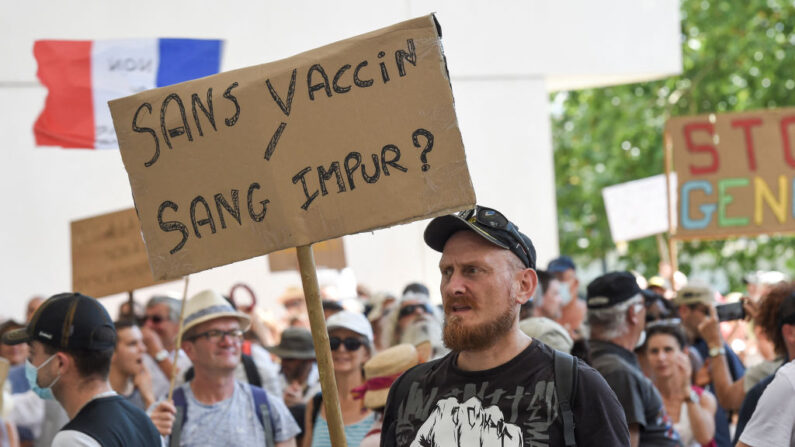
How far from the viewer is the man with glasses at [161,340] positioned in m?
7.63

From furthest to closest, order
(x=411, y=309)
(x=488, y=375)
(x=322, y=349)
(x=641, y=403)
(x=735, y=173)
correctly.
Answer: (x=735, y=173) < (x=411, y=309) < (x=641, y=403) < (x=322, y=349) < (x=488, y=375)

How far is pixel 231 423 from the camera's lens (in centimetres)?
549

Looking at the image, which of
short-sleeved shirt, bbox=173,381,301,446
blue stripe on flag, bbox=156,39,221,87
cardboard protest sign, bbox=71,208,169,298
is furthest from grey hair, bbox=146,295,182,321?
short-sleeved shirt, bbox=173,381,301,446

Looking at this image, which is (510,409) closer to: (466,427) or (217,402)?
(466,427)

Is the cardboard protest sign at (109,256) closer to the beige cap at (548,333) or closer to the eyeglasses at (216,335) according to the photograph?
the eyeglasses at (216,335)

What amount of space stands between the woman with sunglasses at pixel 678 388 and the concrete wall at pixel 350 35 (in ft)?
20.5

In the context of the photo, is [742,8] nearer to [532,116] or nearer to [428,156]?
[532,116]

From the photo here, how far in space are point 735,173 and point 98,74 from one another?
6014 mm

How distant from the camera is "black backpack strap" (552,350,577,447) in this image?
3.11 metres

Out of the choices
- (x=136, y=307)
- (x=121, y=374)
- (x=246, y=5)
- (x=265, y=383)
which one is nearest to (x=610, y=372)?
(x=265, y=383)

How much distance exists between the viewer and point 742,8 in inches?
789

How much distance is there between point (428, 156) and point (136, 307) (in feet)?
23.8

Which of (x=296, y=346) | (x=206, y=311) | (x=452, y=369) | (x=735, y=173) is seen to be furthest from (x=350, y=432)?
(x=735, y=173)

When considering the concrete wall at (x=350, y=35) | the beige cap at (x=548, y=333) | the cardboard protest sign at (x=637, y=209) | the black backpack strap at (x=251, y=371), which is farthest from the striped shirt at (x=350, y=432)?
the cardboard protest sign at (x=637, y=209)
